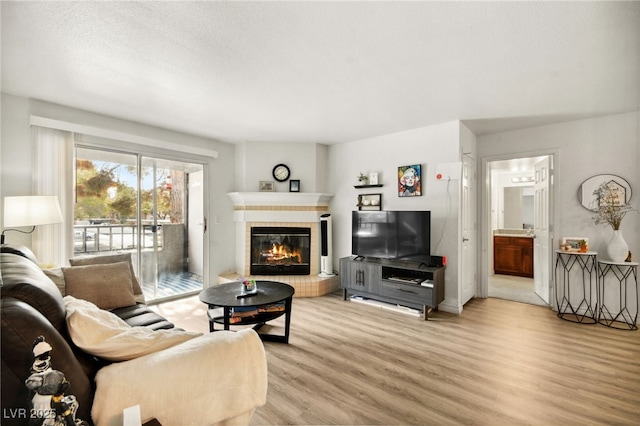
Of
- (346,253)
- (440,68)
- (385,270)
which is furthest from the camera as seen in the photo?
(346,253)

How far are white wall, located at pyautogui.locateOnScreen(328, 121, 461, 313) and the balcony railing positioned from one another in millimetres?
2769

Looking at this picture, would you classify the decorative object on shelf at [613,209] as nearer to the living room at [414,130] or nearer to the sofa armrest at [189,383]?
the living room at [414,130]

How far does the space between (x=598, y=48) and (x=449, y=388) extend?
8.64 ft

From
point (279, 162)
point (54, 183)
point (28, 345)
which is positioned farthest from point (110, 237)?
point (28, 345)

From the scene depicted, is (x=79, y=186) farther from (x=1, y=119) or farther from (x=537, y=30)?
(x=537, y=30)

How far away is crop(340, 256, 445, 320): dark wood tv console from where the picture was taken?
11.5ft

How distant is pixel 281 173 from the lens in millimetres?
4852

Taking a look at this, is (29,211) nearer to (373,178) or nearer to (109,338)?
(109,338)

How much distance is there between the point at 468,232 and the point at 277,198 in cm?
288

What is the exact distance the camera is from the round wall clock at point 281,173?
4.84m

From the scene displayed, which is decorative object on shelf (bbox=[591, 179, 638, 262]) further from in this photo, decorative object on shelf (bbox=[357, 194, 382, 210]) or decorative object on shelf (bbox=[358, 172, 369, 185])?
decorative object on shelf (bbox=[358, 172, 369, 185])

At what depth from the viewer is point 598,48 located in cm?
207

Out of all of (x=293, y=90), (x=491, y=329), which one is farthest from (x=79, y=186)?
(x=491, y=329)

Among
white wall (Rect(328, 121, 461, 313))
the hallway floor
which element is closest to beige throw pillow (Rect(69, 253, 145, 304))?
white wall (Rect(328, 121, 461, 313))
